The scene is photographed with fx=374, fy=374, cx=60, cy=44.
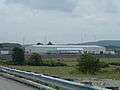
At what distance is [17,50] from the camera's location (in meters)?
82.6

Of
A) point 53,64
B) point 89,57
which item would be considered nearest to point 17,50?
point 53,64

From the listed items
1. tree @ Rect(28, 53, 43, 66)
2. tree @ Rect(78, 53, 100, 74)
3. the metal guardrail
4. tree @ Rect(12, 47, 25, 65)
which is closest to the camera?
the metal guardrail

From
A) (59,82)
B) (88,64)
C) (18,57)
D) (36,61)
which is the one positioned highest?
(18,57)

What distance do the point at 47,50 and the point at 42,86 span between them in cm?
16457

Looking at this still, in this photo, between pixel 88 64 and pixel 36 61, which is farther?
pixel 36 61

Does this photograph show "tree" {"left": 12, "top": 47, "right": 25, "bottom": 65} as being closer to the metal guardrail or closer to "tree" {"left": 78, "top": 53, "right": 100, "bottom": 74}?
"tree" {"left": 78, "top": 53, "right": 100, "bottom": 74}

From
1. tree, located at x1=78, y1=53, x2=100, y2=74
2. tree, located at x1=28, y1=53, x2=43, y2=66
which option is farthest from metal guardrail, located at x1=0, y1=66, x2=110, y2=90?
tree, located at x1=28, y1=53, x2=43, y2=66

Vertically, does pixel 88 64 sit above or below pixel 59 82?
above

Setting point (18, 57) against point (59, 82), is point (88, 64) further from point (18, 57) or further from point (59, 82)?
point (18, 57)

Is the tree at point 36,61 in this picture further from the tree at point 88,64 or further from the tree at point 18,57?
the tree at point 88,64

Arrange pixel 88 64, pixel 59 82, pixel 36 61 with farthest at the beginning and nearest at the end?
pixel 36 61, pixel 88 64, pixel 59 82

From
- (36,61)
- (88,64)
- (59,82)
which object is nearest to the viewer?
(59,82)

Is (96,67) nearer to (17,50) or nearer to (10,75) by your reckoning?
(10,75)

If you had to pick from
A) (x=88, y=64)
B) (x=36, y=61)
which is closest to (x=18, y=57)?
(x=36, y=61)
